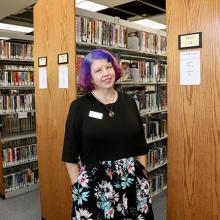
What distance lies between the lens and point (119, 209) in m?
1.65

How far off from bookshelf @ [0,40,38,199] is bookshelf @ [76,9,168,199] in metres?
1.48

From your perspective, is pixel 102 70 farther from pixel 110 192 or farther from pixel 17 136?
pixel 17 136

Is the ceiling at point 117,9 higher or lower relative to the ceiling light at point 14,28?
lower

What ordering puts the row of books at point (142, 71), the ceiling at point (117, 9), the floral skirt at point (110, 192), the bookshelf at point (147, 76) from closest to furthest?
the floral skirt at point (110, 192)
the bookshelf at point (147, 76)
the row of books at point (142, 71)
the ceiling at point (117, 9)

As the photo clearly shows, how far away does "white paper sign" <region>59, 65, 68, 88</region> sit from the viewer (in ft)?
8.28

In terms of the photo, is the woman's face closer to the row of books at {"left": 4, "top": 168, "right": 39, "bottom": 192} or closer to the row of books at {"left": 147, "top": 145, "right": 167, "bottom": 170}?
the row of books at {"left": 147, "top": 145, "right": 167, "bottom": 170}

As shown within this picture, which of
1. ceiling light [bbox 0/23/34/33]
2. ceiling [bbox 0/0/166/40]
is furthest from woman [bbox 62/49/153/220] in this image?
ceiling light [bbox 0/23/34/33]

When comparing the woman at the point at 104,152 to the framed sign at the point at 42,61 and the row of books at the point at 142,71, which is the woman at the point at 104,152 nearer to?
A: the framed sign at the point at 42,61

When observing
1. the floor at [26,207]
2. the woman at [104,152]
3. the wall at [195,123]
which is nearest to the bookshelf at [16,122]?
the floor at [26,207]

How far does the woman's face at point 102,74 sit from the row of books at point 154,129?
6.87 feet

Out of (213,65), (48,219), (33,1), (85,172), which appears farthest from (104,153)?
(33,1)

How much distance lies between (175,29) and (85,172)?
1.05 metres

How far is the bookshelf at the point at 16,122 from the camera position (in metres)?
3.92

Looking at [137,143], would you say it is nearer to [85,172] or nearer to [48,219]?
[85,172]
